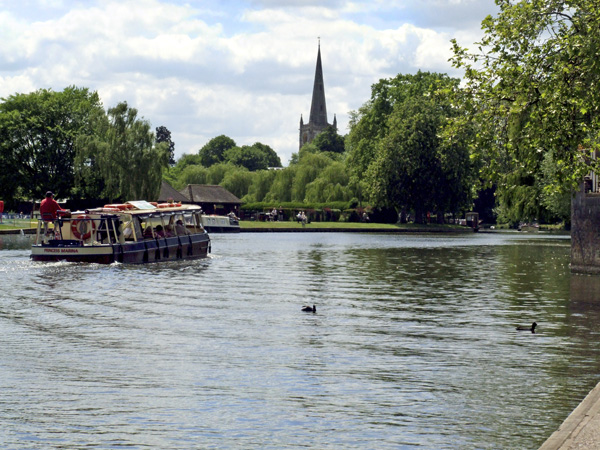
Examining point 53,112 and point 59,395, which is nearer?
point 59,395

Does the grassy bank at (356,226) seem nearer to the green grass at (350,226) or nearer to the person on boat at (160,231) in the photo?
the green grass at (350,226)

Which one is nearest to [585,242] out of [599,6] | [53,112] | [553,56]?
[553,56]

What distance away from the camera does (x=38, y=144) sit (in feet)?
309

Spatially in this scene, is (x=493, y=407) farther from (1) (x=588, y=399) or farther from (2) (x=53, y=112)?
(2) (x=53, y=112)

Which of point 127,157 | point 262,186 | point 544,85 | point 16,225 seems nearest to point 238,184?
point 262,186

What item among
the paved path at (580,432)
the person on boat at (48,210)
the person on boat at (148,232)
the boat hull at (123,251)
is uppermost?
the person on boat at (48,210)

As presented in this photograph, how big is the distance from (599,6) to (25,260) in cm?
2798

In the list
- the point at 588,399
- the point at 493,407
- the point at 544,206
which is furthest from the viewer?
the point at 544,206

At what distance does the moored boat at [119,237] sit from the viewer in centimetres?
4053

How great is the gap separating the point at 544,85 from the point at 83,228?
25.7m

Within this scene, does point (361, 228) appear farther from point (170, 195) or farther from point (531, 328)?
point (531, 328)

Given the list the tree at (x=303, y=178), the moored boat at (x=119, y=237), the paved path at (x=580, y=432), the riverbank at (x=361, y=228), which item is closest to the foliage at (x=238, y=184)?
the tree at (x=303, y=178)

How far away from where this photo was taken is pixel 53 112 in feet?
310

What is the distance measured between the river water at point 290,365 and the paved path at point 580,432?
593mm
